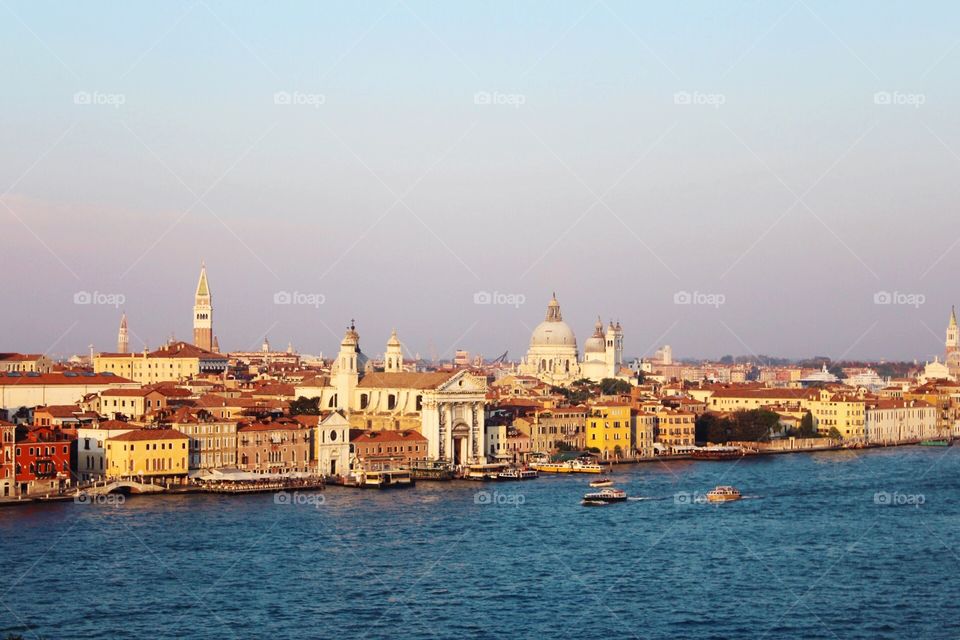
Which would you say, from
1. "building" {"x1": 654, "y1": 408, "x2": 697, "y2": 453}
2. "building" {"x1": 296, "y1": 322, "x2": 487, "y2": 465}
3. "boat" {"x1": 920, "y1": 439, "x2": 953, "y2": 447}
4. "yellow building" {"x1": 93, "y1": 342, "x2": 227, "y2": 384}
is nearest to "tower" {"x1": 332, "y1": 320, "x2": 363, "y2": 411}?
"building" {"x1": 296, "y1": 322, "x2": 487, "y2": 465}

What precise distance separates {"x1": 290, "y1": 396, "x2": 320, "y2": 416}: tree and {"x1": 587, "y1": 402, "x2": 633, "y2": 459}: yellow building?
20.9ft

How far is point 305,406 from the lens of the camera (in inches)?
1336

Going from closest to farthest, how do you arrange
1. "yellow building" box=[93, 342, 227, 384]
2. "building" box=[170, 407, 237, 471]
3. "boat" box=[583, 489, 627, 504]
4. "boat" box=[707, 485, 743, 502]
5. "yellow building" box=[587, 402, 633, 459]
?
"boat" box=[583, 489, 627, 504] < "boat" box=[707, 485, 743, 502] < "building" box=[170, 407, 237, 471] < "yellow building" box=[587, 402, 633, 459] < "yellow building" box=[93, 342, 227, 384]

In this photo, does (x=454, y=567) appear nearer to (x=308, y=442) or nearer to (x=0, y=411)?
(x=308, y=442)

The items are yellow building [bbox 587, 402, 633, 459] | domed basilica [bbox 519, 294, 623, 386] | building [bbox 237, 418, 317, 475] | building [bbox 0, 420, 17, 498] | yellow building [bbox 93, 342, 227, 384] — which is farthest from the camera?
domed basilica [bbox 519, 294, 623, 386]

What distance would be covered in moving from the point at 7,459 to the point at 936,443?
28288 mm

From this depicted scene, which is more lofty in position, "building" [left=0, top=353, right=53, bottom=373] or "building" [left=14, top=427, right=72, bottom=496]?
"building" [left=0, top=353, right=53, bottom=373]

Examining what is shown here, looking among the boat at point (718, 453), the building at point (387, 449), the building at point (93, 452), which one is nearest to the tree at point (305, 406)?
the building at point (387, 449)

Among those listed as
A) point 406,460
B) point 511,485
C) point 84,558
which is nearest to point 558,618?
point 84,558

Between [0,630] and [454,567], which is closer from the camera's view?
[0,630]

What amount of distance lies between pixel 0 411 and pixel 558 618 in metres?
19.0

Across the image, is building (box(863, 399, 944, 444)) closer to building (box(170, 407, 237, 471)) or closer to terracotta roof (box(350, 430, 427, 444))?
terracotta roof (box(350, 430, 427, 444))

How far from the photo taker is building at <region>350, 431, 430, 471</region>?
1169 inches

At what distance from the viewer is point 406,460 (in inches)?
1201
